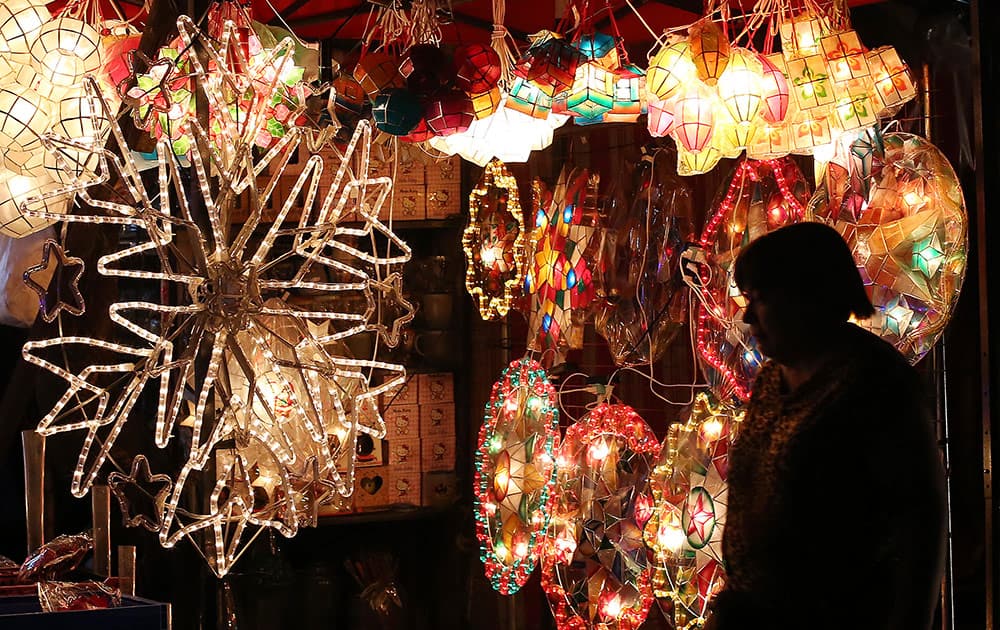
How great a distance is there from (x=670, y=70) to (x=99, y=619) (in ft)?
4.31

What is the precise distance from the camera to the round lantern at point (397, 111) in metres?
2.21

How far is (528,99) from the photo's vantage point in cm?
231

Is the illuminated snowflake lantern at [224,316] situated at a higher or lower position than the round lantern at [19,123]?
lower

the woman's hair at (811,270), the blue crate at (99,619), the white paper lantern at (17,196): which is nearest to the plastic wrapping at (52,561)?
the blue crate at (99,619)

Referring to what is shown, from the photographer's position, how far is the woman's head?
150 centimetres

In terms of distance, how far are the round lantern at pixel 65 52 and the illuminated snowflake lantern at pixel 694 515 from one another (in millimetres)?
1320

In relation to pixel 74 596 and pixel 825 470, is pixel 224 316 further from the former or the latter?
pixel 825 470

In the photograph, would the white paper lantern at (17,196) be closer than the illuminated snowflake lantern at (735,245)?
Yes

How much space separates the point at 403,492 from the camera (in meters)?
3.57

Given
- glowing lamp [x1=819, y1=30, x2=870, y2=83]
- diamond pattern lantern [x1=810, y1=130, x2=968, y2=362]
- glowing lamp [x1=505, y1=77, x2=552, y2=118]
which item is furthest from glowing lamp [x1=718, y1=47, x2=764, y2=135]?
glowing lamp [x1=505, y1=77, x2=552, y2=118]

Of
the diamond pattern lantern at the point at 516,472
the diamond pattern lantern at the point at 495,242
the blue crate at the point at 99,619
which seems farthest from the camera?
the diamond pattern lantern at the point at 495,242

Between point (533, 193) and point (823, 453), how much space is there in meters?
1.68

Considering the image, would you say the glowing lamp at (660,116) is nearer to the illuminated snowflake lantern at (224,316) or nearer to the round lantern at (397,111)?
the round lantern at (397,111)

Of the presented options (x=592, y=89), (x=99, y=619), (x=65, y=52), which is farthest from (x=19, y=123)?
(x=592, y=89)
